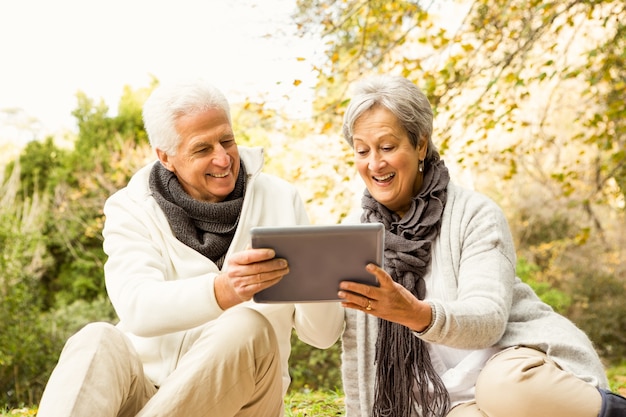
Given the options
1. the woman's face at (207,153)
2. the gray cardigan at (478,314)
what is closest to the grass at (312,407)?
the gray cardigan at (478,314)

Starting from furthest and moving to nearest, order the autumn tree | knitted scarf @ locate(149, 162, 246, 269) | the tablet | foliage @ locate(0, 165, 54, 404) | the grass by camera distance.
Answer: foliage @ locate(0, 165, 54, 404) → the autumn tree → the grass → knitted scarf @ locate(149, 162, 246, 269) → the tablet

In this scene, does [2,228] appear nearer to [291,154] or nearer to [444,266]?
[291,154]

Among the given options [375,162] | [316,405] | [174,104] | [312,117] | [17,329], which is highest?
[174,104]

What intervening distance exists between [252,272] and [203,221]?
0.65 metres

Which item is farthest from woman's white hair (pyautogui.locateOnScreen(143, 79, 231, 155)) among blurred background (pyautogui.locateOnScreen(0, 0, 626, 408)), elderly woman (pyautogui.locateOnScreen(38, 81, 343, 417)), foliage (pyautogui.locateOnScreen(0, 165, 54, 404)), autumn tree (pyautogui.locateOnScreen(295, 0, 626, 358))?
foliage (pyautogui.locateOnScreen(0, 165, 54, 404))

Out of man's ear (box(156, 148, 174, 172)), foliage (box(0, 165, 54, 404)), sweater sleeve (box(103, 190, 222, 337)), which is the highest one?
man's ear (box(156, 148, 174, 172))

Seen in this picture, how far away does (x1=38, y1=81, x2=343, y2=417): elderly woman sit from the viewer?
195cm

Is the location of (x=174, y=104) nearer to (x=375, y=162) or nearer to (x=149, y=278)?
(x=149, y=278)

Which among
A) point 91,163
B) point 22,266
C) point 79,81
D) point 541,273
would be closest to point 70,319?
point 22,266

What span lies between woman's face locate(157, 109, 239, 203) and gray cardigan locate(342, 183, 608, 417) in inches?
26.4

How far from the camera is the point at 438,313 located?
206 cm

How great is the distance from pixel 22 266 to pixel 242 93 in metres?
3.40

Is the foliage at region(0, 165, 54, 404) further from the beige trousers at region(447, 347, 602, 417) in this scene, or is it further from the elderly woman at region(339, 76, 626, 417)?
the beige trousers at region(447, 347, 602, 417)

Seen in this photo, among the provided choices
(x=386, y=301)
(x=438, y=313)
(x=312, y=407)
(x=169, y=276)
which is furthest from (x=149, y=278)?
(x=312, y=407)
